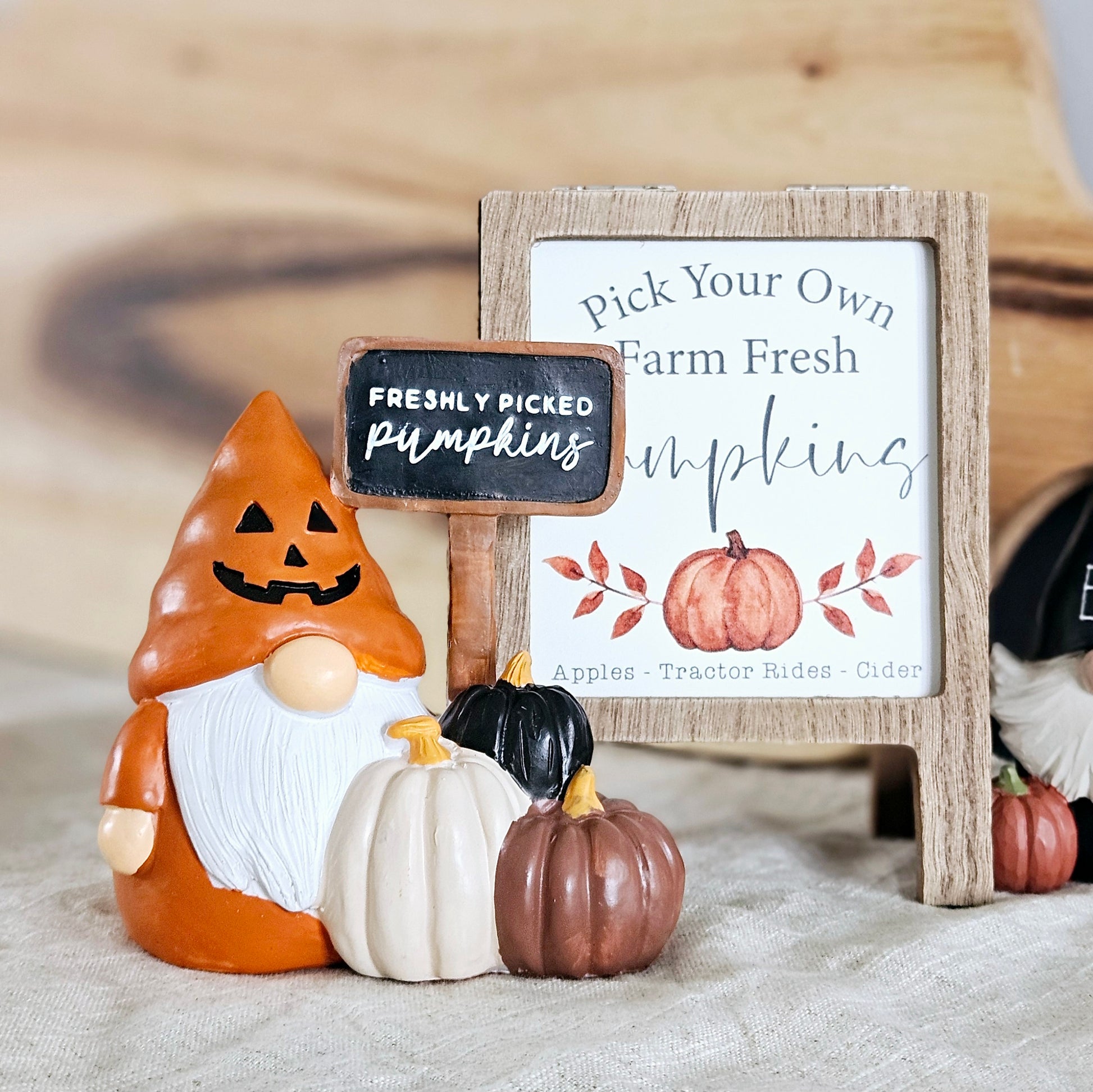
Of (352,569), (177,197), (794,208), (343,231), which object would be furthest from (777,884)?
(177,197)

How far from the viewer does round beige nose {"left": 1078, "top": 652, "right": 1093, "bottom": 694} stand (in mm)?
921

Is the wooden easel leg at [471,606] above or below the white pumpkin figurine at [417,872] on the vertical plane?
above

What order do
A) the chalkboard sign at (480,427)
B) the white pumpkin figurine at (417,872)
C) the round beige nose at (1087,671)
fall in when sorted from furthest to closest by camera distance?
the round beige nose at (1087,671)
the chalkboard sign at (480,427)
the white pumpkin figurine at (417,872)

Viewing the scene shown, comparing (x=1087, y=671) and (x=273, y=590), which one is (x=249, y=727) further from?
(x=1087, y=671)

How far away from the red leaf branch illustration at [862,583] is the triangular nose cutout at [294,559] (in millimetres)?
409

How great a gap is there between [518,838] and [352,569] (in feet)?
0.71

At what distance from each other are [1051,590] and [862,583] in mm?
171

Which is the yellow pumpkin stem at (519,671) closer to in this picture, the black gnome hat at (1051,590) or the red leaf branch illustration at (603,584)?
the red leaf branch illustration at (603,584)

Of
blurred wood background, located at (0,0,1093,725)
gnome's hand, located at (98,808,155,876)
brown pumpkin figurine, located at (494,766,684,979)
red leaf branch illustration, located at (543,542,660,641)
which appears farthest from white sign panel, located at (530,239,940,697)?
blurred wood background, located at (0,0,1093,725)

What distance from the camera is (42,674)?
1481 mm

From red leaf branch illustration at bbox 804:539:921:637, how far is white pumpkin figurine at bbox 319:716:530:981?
0.34m

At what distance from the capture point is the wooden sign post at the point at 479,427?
0.82 meters

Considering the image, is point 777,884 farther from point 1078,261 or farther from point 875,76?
point 875,76

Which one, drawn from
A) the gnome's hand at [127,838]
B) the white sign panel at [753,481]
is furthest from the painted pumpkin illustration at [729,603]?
the gnome's hand at [127,838]
